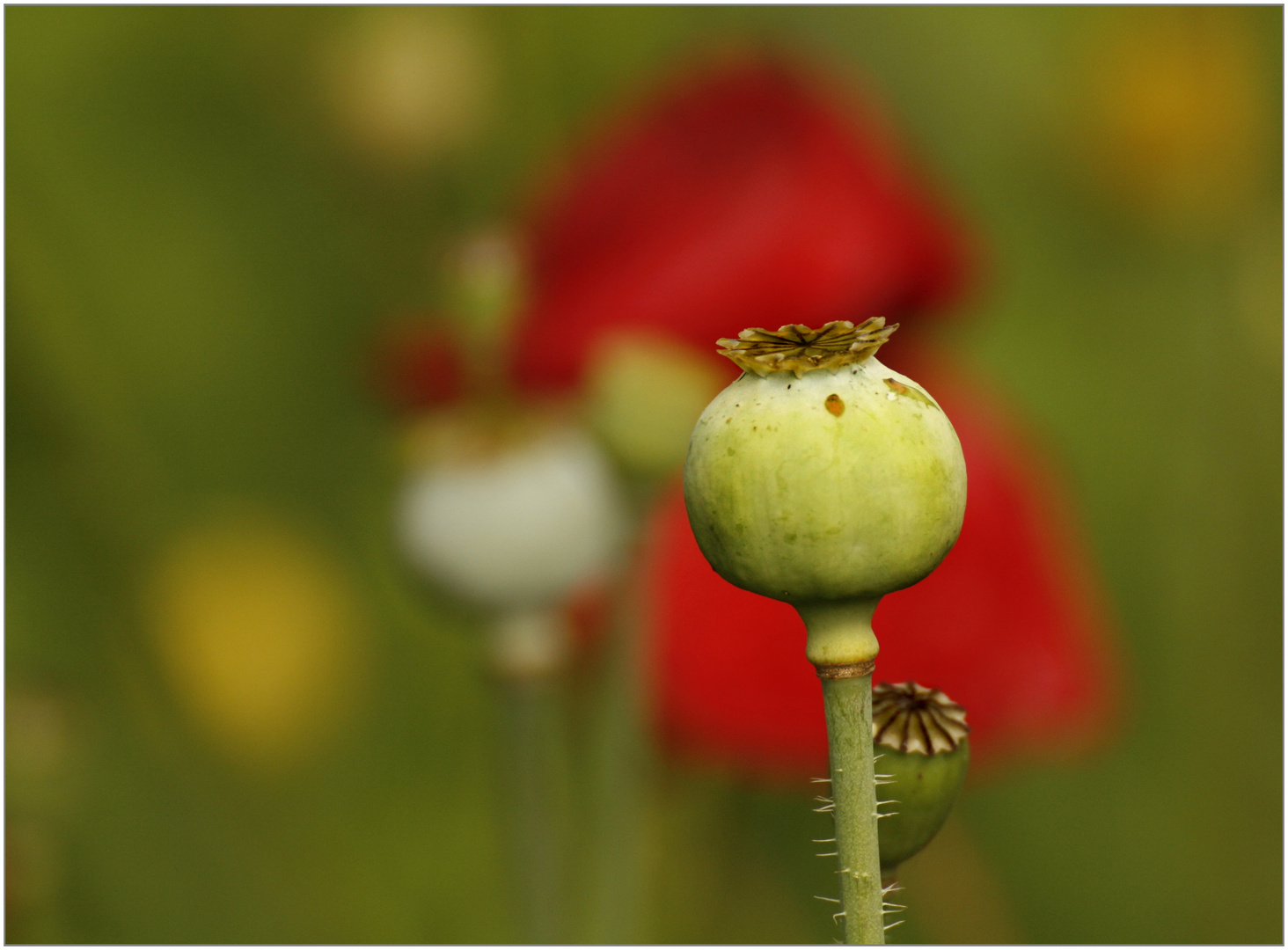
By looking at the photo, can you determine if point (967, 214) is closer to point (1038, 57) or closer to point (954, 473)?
point (1038, 57)

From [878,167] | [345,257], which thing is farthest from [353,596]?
[878,167]

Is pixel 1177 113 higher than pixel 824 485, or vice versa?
pixel 1177 113

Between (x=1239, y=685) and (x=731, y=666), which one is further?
(x=1239, y=685)

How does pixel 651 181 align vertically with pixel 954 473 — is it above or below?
above

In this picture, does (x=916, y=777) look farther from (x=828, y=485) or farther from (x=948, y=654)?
(x=948, y=654)

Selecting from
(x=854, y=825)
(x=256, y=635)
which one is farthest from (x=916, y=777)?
(x=256, y=635)

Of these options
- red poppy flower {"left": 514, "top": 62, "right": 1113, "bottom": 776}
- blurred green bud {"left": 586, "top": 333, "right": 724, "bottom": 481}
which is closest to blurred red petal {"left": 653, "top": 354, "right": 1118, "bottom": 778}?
red poppy flower {"left": 514, "top": 62, "right": 1113, "bottom": 776}

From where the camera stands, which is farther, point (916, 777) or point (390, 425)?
point (390, 425)
